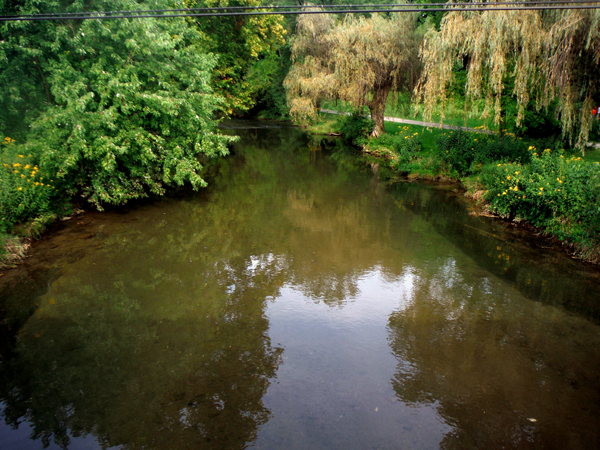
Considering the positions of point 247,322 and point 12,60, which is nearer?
point 247,322

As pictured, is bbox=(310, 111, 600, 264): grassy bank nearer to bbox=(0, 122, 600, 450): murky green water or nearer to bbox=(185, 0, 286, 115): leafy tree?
bbox=(0, 122, 600, 450): murky green water

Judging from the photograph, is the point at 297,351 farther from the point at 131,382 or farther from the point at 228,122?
the point at 228,122

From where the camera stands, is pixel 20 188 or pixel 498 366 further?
pixel 20 188

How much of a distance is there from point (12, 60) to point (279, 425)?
11.8 metres

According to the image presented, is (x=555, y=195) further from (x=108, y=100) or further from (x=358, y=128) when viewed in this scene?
(x=358, y=128)

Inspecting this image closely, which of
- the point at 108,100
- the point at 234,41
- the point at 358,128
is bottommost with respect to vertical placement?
the point at 358,128

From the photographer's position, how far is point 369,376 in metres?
5.85

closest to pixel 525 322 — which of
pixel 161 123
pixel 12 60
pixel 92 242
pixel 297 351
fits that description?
pixel 297 351

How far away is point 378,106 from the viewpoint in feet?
77.5

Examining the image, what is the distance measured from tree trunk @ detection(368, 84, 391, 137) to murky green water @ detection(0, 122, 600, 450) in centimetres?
1326

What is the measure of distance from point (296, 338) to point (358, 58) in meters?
18.3

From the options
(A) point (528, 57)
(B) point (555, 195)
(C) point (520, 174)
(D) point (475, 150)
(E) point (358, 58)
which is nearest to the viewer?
(B) point (555, 195)

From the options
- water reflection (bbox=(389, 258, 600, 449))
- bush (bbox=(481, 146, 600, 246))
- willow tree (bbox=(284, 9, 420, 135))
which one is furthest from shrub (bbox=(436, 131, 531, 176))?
water reflection (bbox=(389, 258, 600, 449))

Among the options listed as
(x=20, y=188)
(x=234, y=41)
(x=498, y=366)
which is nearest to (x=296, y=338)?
(x=498, y=366)
